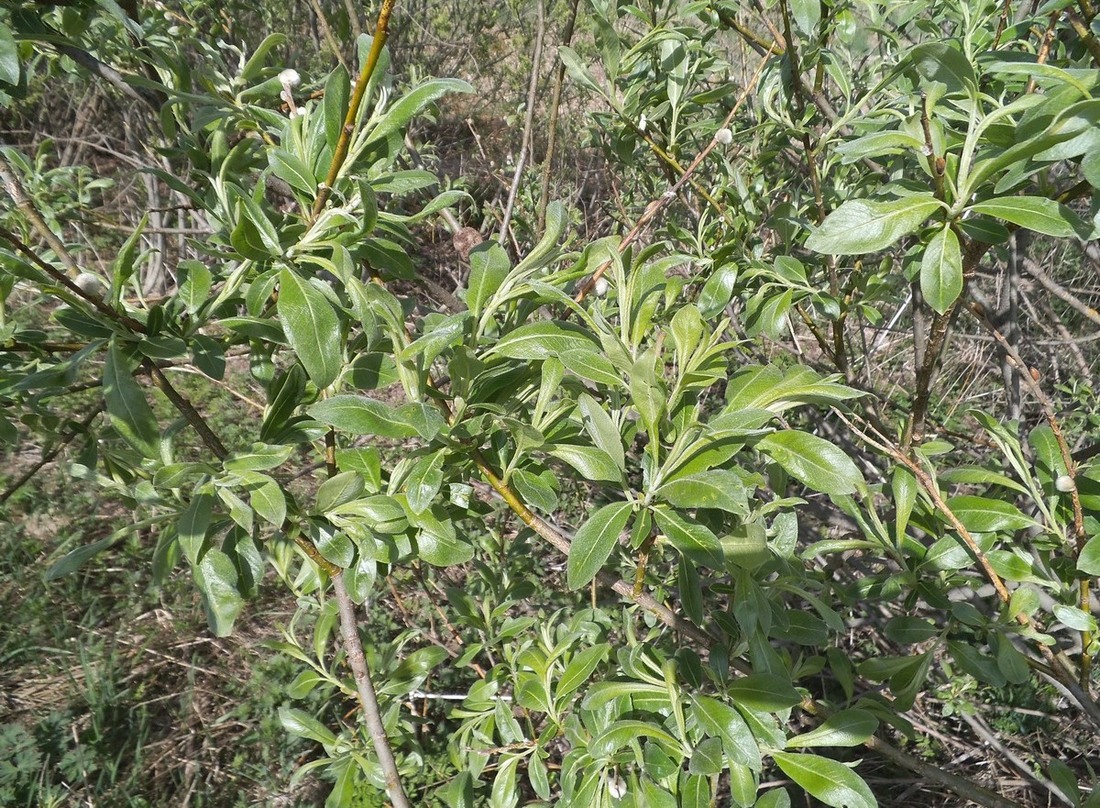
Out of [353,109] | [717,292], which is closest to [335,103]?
[353,109]

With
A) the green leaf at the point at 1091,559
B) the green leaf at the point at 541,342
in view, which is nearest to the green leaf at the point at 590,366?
the green leaf at the point at 541,342

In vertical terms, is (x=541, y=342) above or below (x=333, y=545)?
above

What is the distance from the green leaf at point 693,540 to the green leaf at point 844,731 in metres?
0.44

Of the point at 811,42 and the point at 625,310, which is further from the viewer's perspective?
the point at 811,42

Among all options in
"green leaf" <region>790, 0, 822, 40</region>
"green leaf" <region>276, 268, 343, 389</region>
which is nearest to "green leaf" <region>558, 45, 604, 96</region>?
"green leaf" <region>790, 0, 822, 40</region>

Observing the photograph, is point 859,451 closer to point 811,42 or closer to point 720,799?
point 720,799

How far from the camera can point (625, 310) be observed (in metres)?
0.97

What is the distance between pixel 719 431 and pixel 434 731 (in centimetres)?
255

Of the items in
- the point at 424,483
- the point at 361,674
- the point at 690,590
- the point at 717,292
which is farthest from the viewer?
the point at 717,292

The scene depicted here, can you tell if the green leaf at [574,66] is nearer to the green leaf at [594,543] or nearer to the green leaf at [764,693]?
the green leaf at [594,543]

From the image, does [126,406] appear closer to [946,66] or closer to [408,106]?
[408,106]

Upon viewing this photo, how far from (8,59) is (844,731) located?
1.43 metres

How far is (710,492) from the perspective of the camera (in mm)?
782

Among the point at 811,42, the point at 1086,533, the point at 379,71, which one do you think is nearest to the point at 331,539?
the point at 379,71
